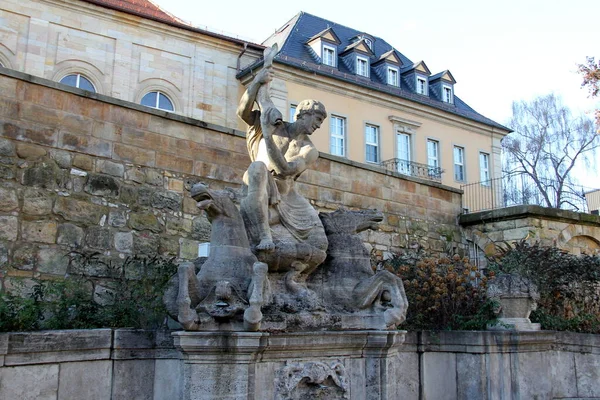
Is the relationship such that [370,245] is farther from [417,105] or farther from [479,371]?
[417,105]

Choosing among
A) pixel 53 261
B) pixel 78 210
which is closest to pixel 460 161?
pixel 78 210

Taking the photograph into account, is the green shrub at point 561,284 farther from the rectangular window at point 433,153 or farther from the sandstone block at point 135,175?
the rectangular window at point 433,153

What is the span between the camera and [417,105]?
2628 centimetres

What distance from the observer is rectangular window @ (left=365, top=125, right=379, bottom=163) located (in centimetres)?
2492

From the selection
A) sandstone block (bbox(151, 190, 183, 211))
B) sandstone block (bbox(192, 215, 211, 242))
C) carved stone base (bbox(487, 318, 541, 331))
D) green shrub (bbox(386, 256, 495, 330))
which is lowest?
carved stone base (bbox(487, 318, 541, 331))

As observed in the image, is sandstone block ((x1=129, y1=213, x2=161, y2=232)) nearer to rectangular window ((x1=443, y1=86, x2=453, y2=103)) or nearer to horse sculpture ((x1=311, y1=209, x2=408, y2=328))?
horse sculpture ((x1=311, y1=209, x2=408, y2=328))

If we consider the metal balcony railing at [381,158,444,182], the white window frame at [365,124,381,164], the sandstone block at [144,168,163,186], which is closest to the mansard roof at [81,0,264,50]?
the white window frame at [365,124,381,164]

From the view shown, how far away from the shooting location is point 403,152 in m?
25.9

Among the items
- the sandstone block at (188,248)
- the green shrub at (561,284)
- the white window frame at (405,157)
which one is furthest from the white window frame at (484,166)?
the sandstone block at (188,248)

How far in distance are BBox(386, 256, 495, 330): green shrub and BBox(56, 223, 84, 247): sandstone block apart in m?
4.73

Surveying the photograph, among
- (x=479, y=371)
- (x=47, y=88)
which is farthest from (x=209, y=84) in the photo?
(x=479, y=371)

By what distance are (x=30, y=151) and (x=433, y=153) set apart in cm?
2004

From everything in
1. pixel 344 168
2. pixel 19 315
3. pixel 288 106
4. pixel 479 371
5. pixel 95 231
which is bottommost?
pixel 479 371

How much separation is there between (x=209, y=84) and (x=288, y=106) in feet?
9.33
